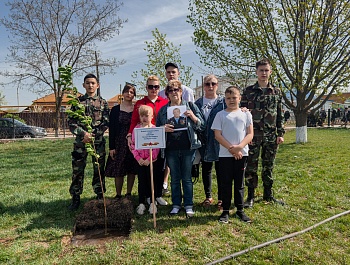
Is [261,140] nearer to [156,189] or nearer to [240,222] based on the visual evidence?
[240,222]

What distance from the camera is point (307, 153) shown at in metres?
9.38

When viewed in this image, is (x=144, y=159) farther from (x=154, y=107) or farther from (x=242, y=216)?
(x=242, y=216)

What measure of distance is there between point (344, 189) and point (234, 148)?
2826 mm

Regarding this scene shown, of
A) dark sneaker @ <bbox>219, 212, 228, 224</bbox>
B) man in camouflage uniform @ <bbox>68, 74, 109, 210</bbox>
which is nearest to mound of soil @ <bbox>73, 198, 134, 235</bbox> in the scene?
man in camouflage uniform @ <bbox>68, 74, 109, 210</bbox>

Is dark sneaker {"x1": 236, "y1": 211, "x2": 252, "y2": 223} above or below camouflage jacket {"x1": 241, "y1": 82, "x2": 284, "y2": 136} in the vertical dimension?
below

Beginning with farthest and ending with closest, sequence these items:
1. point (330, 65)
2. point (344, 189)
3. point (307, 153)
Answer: point (330, 65) → point (307, 153) → point (344, 189)

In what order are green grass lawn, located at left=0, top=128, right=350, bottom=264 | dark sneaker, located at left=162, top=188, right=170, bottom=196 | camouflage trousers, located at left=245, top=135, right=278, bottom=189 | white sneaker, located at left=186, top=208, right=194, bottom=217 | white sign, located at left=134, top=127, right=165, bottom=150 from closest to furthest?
1. green grass lawn, located at left=0, top=128, right=350, bottom=264
2. white sign, located at left=134, top=127, right=165, bottom=150
3. white sneaker, located at left=186, top=208, right=194, bottom=217
4. camouflage trousers, located at left=245, top=135, right=278, bottom=189
5. dark sneaker, located at left=162, top=188, right=170, bottom=196

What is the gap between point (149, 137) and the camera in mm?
3662

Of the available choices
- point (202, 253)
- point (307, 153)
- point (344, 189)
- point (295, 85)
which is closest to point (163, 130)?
point (202, 253)

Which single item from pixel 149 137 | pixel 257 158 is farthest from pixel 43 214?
pixel 257 158

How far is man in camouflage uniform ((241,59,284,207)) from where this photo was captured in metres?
4.21

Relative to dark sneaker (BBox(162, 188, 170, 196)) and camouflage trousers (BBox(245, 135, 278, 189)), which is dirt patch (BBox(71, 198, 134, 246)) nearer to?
dark sneaker (BBox(162, 188, 170, 196))

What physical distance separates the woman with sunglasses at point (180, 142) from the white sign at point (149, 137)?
215mm

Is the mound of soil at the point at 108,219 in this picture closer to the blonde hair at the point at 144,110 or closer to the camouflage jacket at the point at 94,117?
the camouflage jacket at the point at 94,117
